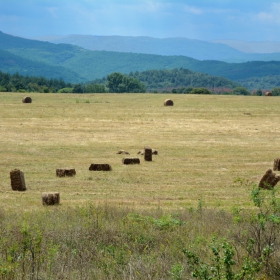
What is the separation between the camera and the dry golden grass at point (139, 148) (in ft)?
57.5

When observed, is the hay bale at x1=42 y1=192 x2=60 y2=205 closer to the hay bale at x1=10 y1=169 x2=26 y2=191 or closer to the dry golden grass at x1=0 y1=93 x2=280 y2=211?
the dry golden grass at x1=0 y1=93 x2=280 y2=211

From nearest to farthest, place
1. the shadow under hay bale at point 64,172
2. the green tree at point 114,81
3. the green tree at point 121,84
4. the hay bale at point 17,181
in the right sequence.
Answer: the hay bale at point 17,181
the shadow under hay bale at point 64,172
the green tree at point 121,84
the green tree at point 114,81

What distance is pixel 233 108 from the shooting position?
55.5 meters

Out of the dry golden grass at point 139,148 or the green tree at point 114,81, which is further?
the green tree at point 114,81

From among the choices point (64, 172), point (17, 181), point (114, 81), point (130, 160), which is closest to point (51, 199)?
point (17, 181)

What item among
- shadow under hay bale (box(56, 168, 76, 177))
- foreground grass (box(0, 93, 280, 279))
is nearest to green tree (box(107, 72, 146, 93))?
foreground grass (box(0, 93, 280, 279))

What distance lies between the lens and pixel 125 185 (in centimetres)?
1928

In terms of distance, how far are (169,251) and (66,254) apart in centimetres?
150

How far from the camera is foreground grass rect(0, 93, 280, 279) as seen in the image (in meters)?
8.17

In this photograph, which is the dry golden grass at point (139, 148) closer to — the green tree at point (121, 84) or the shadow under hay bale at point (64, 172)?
the shadow under hay bale at point (64, 172)

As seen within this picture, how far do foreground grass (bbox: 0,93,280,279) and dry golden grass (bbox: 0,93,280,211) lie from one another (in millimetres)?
59

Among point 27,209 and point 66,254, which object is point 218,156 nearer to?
point 27,209

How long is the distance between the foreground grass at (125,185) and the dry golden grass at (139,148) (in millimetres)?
59

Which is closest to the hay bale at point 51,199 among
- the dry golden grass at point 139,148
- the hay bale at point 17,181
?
the dry golden grass at point 139,148
